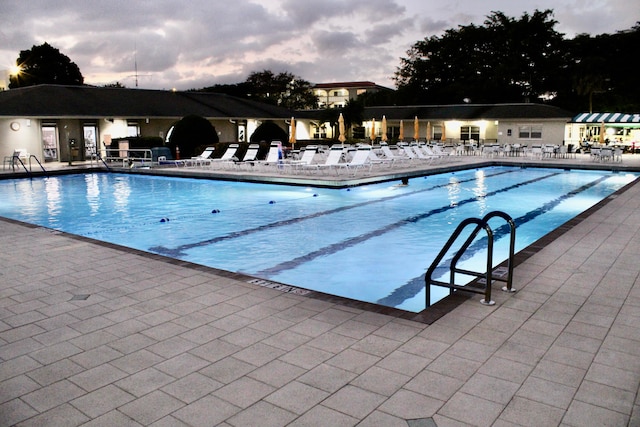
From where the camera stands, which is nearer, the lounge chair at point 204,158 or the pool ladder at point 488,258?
the pool ladder at point 488,258

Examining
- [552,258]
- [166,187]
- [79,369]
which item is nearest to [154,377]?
[79,369]

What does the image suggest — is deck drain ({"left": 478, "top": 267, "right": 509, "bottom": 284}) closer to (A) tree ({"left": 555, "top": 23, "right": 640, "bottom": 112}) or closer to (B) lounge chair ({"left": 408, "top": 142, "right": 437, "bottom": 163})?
(B) lounge chair ({"left": 408, "top": 142, "right": 437, "bottom": 163})

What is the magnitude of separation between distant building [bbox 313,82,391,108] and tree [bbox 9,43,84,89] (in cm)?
3495

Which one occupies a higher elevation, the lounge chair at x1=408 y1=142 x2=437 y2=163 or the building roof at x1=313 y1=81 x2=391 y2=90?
the building roof at x1=313 y1=81 x2=391 y2=90

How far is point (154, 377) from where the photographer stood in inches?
137

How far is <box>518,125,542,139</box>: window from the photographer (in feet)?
109

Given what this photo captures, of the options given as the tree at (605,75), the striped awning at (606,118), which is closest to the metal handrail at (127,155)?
the striped awning at (606,118)

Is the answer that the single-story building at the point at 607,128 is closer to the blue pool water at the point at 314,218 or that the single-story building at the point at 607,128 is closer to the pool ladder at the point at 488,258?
the blue pool water at the point at 314,218

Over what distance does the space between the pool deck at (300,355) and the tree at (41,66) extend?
199ft

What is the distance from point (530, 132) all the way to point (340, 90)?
2009 inches

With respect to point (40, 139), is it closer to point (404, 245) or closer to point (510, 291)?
point (404, 245)

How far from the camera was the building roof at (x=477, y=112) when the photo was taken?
3319 centimetres

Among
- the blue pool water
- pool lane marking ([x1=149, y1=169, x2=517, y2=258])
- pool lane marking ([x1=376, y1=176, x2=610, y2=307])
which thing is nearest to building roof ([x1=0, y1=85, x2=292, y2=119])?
the blue pool water

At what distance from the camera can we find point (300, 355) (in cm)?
378
